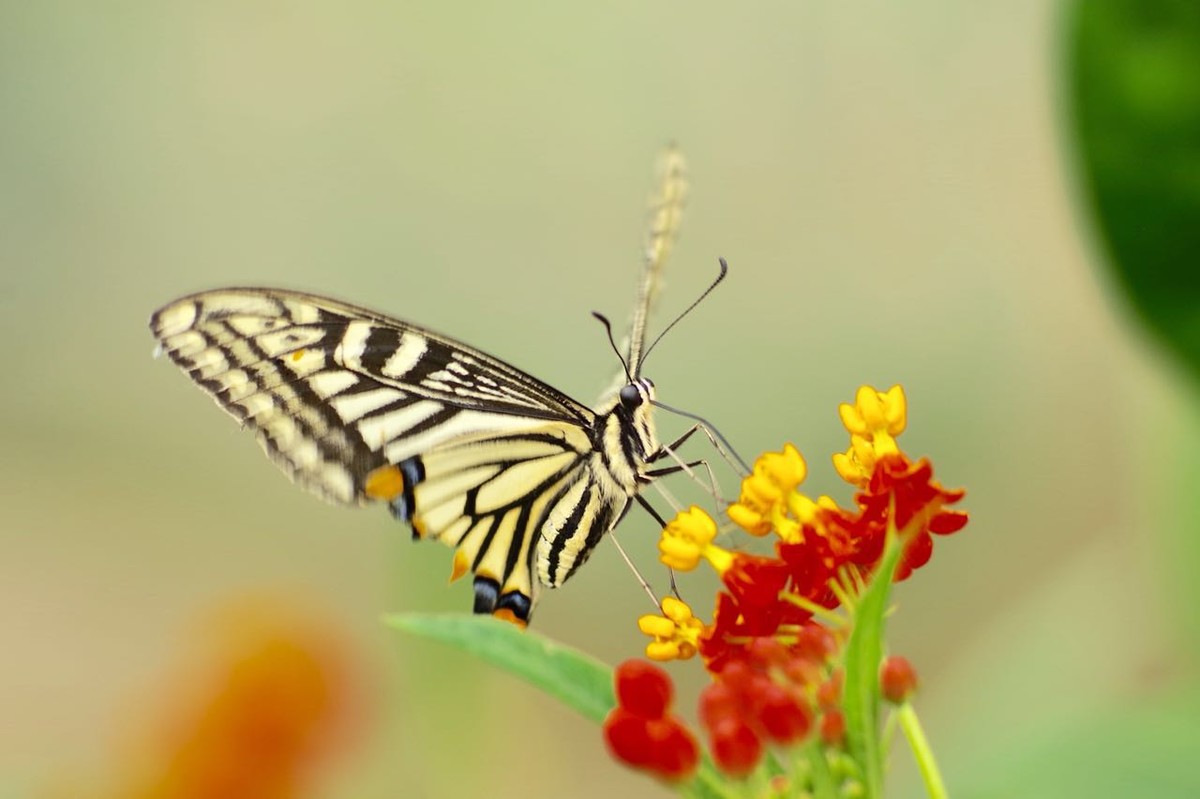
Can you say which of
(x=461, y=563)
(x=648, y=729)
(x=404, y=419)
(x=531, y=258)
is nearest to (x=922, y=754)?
(x=648, y=729)

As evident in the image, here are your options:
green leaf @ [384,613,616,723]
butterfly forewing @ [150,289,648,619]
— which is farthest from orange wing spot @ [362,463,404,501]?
green leaf @ [384,613,616,723]

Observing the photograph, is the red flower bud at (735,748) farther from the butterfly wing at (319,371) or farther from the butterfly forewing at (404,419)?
the butterfly wing at (319,371)

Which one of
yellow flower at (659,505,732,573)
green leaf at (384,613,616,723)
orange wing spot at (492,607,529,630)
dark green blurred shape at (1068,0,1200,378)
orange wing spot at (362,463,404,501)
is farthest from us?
orange wing spot at (362,463,404,501)

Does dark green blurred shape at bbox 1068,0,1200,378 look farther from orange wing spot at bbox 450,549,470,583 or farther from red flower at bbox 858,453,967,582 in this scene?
orange wing spot at bbox 450,549,470,583

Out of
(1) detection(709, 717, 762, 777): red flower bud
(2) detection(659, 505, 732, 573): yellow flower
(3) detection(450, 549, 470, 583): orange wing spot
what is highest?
(2) detection(659, 505, 732, 573): yellow flower

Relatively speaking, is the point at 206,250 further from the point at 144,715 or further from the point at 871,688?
the point at 871,688

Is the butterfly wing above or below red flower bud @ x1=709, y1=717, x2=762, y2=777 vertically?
above
